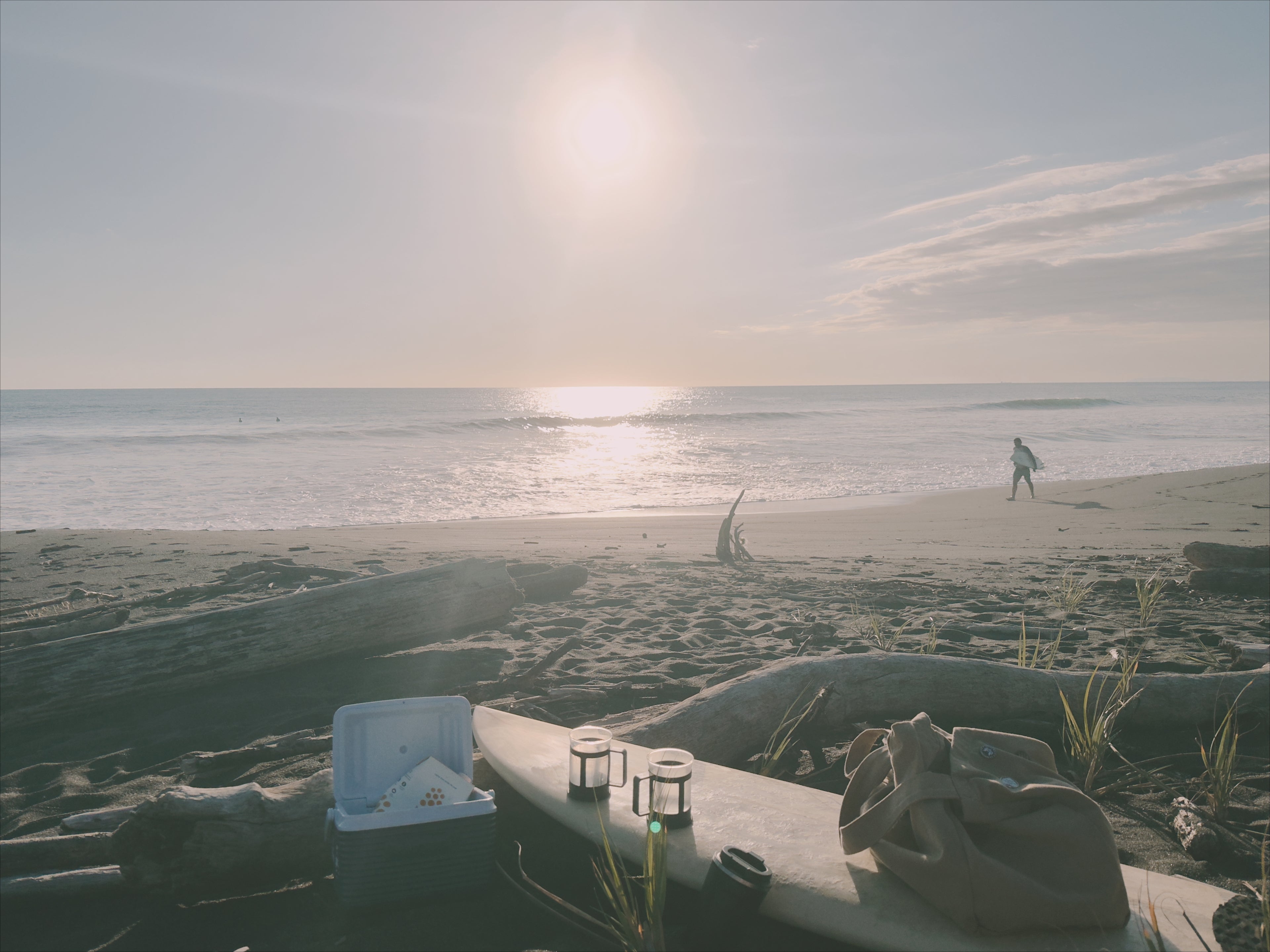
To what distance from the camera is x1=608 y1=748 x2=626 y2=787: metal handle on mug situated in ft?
8.84

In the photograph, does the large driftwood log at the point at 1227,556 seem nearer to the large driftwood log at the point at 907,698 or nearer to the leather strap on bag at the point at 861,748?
the large driftwood log at the point at 907,698

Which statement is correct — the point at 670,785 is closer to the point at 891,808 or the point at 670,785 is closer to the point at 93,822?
the point at 891,808

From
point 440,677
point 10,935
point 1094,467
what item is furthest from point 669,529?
point 1094,467

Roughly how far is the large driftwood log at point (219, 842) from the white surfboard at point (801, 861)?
764 millimetres

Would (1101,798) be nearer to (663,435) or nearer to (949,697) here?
(949,697)

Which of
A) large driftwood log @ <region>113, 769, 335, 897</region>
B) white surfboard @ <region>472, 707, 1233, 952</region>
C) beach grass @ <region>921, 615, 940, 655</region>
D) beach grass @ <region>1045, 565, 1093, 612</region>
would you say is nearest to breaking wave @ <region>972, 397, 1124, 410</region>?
beach grass @ <region>1045, 565, 1093, 612</region>

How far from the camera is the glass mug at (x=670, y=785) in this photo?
8.09 ft

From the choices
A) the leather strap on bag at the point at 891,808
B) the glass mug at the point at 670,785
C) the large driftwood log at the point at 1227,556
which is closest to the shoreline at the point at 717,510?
the large driftwood log at the point at 1227,556

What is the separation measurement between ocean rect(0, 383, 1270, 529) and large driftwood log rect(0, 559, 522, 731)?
9.13 m

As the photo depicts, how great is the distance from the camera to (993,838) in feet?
6.40

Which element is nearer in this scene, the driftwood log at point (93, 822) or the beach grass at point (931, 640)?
the driftwood log at point (93, 822)

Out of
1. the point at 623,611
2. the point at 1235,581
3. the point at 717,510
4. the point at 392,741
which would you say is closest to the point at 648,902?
the point at 392,741

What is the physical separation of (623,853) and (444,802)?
641 mm

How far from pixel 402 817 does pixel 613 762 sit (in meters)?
0.91
